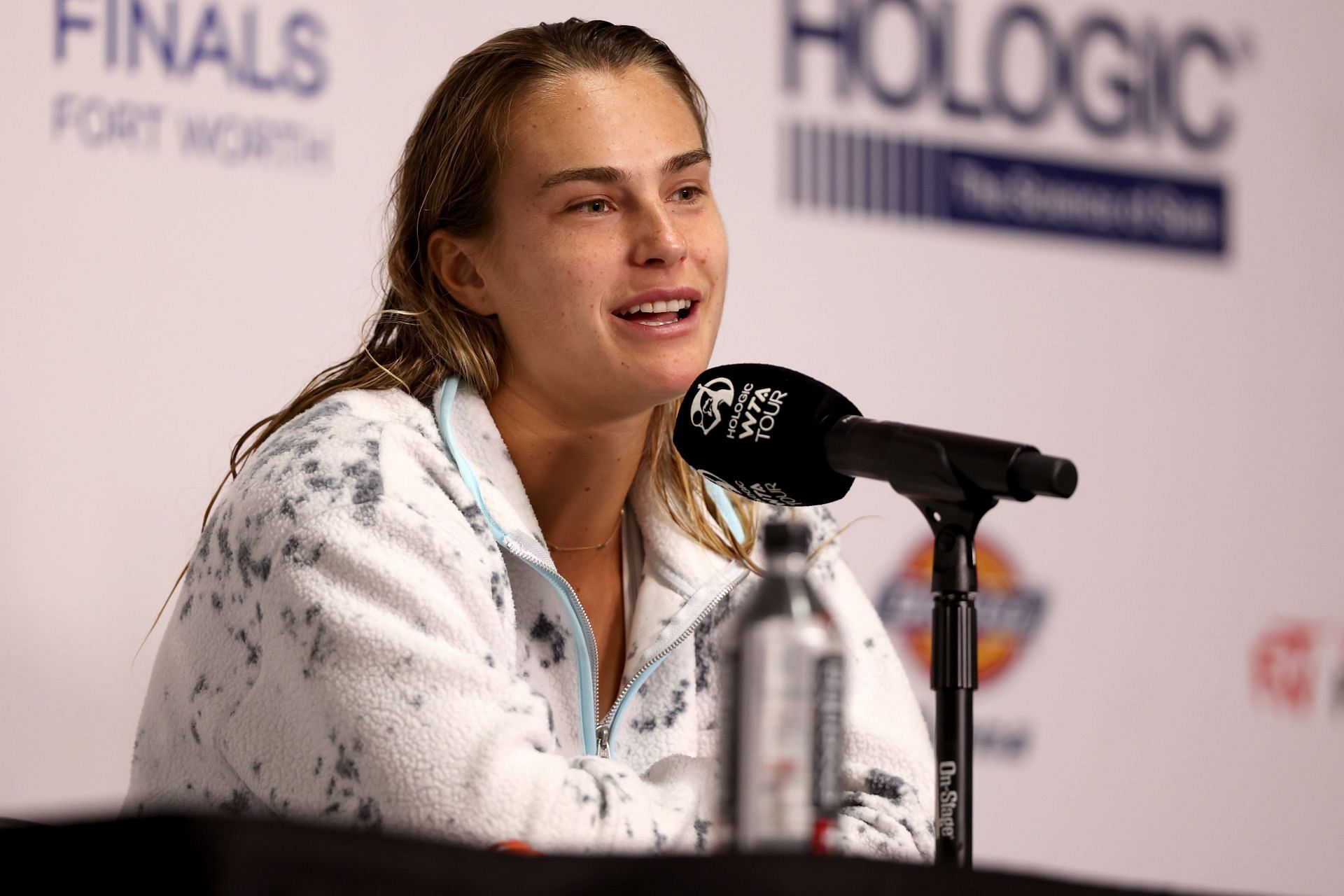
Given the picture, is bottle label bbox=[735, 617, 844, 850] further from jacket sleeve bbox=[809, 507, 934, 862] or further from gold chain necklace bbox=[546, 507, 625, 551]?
gold chain necklace bbox=[546, 507, 625, 551]

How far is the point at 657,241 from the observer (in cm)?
197

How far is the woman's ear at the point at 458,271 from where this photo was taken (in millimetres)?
2111

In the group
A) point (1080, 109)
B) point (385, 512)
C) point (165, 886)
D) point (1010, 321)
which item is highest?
point (1080, 109)

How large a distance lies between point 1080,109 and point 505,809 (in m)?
2.35

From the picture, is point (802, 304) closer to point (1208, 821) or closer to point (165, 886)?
point (1208, 821)

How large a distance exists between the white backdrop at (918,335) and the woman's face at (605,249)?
25.5 inches

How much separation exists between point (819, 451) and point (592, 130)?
2.56 feet

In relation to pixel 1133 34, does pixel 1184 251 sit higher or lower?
lower

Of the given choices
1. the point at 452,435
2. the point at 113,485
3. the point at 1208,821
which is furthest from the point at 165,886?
the point at 1208,821

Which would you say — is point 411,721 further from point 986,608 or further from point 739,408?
point 986,608

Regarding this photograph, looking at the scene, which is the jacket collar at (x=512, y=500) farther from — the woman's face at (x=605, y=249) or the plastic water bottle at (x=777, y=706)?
the plastic water bottle at (x=777, y=706)

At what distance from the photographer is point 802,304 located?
3.07m

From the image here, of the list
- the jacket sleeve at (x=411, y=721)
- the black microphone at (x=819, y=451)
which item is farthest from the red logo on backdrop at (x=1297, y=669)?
the black microphone at (x=819, y=451)

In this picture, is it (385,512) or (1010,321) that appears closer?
(385,512)
